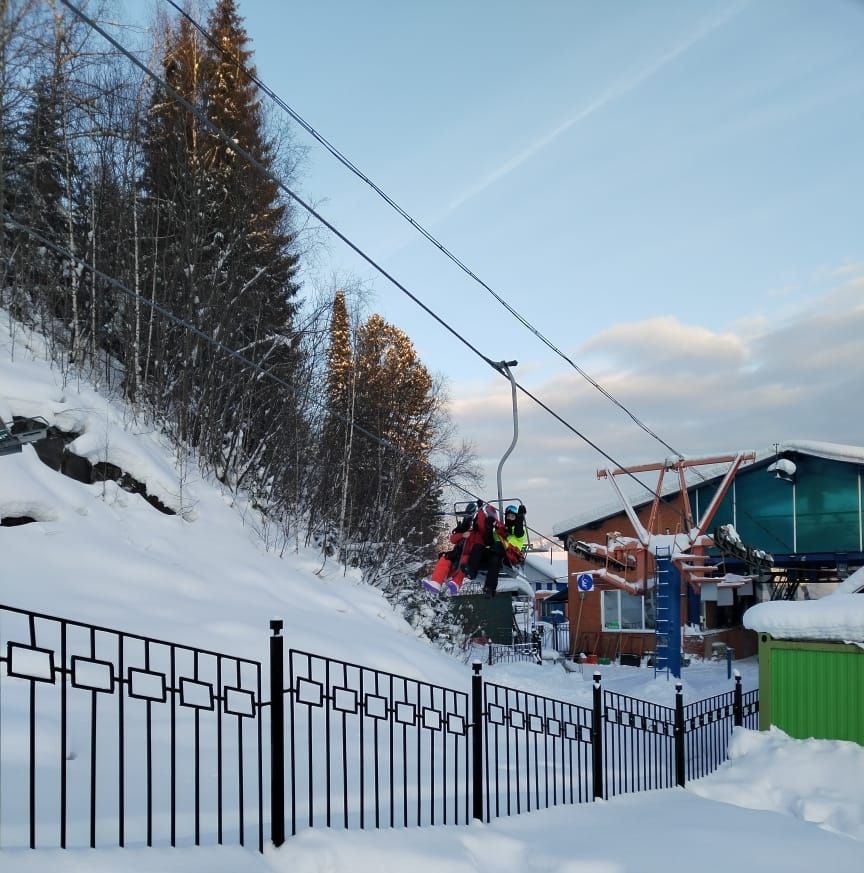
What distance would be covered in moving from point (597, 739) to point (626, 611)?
24578 millimetres

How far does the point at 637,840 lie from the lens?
22.6ft

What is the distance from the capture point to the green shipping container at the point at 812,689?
1196 centimetres

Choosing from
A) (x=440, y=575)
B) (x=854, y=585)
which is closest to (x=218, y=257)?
(x=440, y=575)

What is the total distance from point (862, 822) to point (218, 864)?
7.63 metres

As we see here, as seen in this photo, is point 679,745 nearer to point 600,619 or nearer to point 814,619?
point 814,619

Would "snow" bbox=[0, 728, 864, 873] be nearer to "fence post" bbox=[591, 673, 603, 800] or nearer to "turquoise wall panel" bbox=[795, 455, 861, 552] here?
"fence post" bbox=[591, 673, 603, 800]

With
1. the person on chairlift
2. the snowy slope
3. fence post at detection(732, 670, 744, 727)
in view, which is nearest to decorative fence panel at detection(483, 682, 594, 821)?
the person on chairlift

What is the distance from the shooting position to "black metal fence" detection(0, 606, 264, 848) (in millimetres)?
4094

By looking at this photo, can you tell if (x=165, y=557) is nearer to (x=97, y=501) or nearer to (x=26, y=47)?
(x=97, y=501)

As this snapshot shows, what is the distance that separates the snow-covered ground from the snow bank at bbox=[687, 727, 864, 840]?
1.0 inches

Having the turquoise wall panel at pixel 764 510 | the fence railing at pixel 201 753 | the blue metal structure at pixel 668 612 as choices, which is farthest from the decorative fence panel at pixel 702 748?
the turquoise wall panel at pixel 764 510

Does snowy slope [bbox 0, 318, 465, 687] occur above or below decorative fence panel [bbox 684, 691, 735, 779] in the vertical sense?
above

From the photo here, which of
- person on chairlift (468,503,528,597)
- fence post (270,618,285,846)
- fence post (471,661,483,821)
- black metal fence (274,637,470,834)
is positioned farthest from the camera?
person on chairlift (468,503,528,597)

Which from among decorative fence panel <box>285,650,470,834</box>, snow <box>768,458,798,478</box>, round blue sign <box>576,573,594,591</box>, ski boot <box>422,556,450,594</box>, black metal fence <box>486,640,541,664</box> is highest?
snow <box>768,458,798,478</box>
